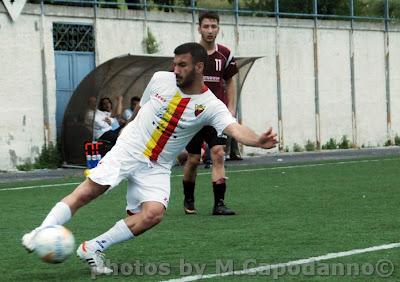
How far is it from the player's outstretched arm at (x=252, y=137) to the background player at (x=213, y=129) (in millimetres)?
3993

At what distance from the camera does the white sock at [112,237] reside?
761 cm

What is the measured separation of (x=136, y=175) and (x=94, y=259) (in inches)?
28.6

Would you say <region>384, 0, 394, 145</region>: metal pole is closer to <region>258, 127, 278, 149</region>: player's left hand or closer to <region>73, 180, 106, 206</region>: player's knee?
<region>73, 180, 106, 206</region>: player's knee

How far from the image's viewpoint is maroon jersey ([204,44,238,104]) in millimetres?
11859

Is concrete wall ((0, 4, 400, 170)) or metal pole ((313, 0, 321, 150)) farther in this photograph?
metal pole ((313, 0, 321, 150))

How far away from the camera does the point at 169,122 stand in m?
8.00

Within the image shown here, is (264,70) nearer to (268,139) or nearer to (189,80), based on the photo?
(189,80)

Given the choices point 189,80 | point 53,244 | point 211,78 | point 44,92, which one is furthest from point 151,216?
point 44,92

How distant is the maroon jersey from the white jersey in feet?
12.4

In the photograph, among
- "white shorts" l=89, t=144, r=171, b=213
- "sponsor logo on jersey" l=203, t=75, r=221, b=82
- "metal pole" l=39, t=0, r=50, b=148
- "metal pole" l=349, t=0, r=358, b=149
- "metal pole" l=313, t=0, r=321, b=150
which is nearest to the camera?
"white shorts" l=89, t=144, r=171, b=213

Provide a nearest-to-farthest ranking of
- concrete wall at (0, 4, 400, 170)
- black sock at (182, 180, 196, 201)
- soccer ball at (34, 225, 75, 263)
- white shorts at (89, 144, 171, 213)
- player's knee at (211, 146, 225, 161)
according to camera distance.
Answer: soccer ball at (34, 225, 75, 263)
white shorts at (89, 144, 171, 213)
player's knee at (211, 146, 225, 161)
black sock at (182, 180, 196, 201)
concrete wall at (0, 4, 400, 170)

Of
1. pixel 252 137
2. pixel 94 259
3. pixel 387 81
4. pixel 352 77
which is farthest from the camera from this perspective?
pixel 387 81

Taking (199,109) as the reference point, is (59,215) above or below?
below

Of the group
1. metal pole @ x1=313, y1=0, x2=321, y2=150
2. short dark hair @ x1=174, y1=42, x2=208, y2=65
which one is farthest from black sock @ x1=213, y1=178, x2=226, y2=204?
metal pole @ x1=313, y1=0, x2=321, y2=150
